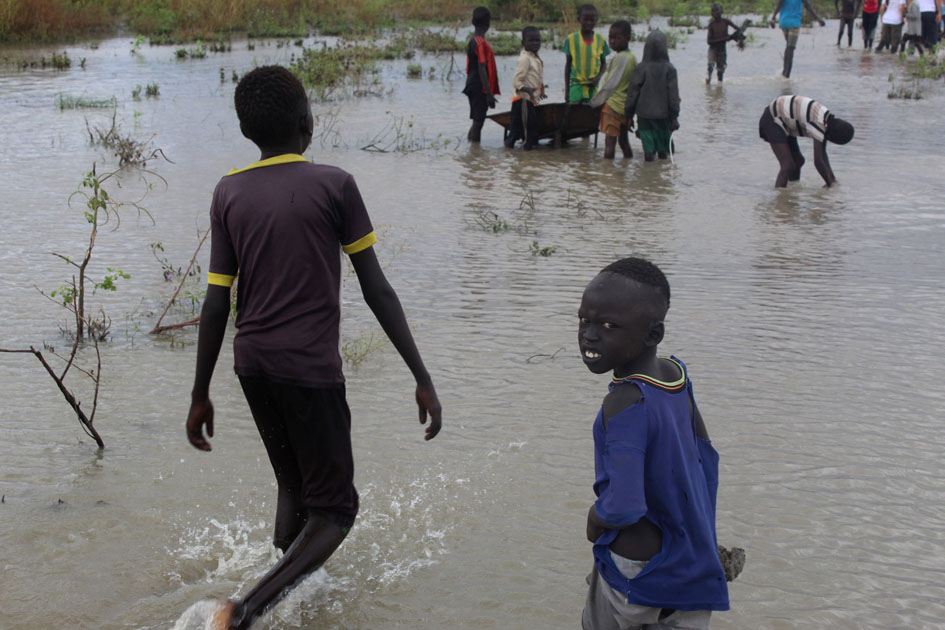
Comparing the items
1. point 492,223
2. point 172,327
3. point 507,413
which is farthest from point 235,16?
point 507,413

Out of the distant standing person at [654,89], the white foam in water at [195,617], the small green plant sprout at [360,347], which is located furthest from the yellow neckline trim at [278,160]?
the distant standing person at [654,89]

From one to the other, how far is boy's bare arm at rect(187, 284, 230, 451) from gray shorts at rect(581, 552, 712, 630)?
126cm

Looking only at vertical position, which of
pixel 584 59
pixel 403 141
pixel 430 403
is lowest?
pixel 403 141

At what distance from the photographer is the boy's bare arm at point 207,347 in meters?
2.86

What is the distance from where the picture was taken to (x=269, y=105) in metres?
2.82

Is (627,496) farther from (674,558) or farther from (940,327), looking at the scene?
(940,327)

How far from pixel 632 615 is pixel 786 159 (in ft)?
26.0

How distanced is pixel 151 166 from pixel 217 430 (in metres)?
6.67

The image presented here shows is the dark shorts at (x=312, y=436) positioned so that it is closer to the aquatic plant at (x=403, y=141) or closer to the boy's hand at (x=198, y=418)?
the boy's hand at (x=198, y=418)

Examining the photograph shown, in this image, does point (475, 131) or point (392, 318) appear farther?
point (475, 131)

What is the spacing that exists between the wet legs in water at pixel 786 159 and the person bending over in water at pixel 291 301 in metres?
7.40

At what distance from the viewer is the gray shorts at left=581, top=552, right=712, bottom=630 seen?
232 cm

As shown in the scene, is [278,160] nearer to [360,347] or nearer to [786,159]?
[360,347]

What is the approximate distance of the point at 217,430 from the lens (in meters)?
4.52
